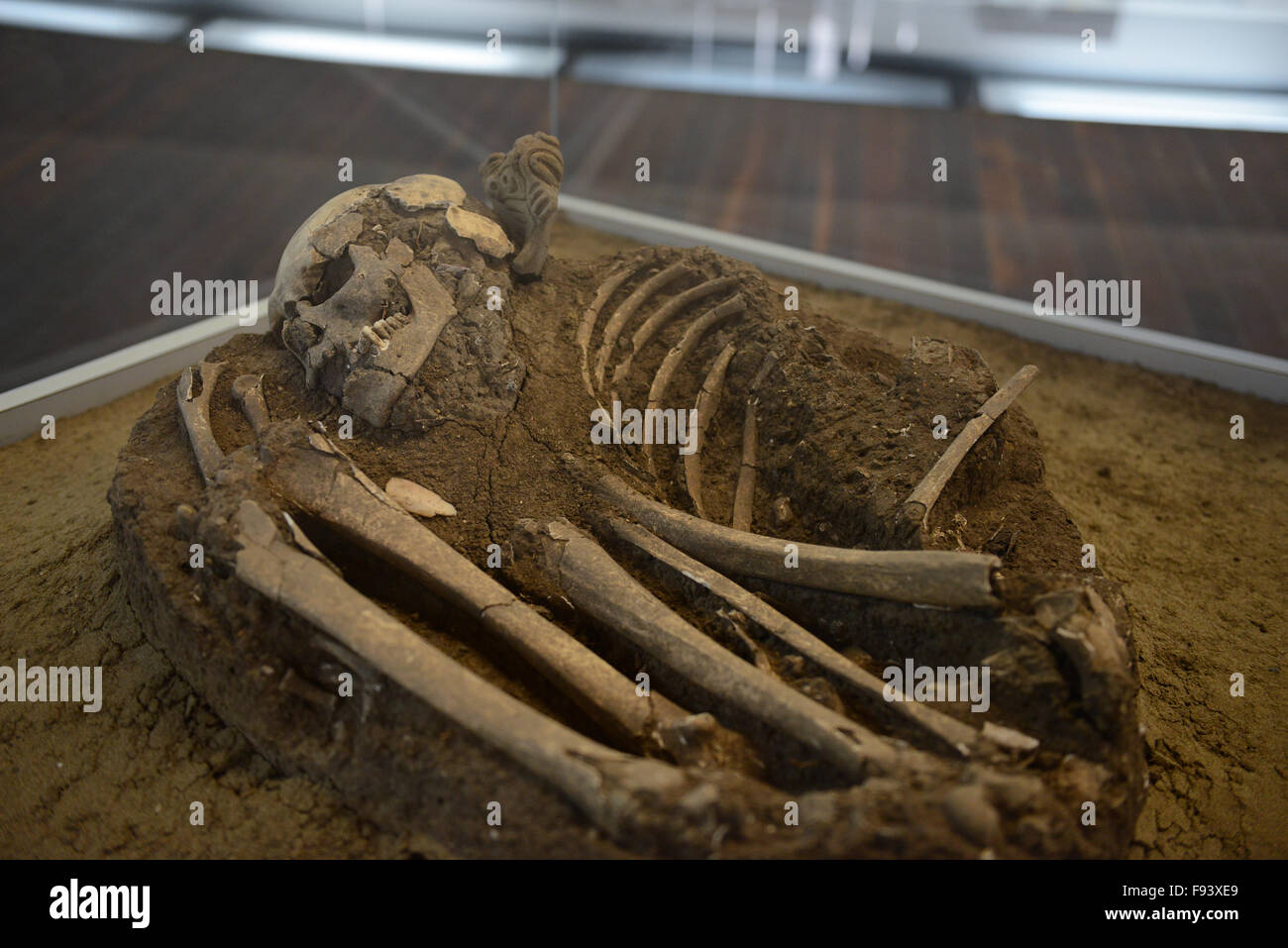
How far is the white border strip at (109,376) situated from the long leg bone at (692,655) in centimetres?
255

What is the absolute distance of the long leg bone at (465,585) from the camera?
2906 mm

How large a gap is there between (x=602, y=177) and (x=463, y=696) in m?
5.78

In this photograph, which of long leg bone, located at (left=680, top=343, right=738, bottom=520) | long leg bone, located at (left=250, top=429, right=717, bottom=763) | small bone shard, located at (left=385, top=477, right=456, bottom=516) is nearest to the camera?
long leg bone, located at (left=250, top=429, right=717, bottom=763)

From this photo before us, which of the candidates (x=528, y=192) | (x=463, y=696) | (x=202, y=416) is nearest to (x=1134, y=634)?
(x=463, y=696)

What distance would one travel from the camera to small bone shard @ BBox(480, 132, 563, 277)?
4297 mm

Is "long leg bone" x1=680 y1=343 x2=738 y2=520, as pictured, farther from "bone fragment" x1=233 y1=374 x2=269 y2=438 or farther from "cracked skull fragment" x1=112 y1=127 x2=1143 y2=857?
"bone fragment" x1=233 y1=374 x2=269 y2=438

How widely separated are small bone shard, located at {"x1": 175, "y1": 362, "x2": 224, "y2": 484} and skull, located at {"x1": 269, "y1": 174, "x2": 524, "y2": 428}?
12.8 inches

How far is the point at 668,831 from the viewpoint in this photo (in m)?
2.48

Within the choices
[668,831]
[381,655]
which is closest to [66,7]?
[381,655]

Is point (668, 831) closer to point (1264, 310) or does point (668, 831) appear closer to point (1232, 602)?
point (1232, 602)

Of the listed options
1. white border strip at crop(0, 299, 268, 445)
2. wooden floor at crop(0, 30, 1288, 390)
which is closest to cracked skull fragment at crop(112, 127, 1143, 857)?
white border strip at crop(0, 299, 268, 445)

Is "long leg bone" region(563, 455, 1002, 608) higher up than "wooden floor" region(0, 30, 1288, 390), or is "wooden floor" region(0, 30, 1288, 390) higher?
"wooden floor" region(0, 30, 1288, 390)

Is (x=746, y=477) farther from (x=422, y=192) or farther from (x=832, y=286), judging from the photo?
(x=832, y=286)

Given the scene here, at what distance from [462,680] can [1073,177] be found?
6032mm
